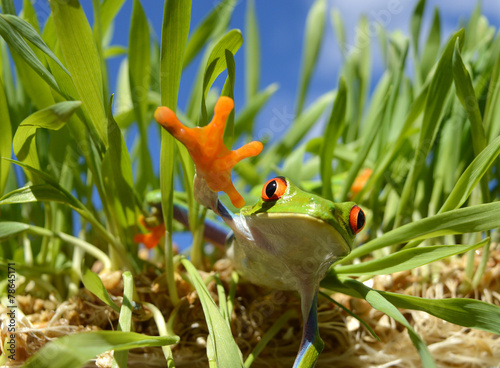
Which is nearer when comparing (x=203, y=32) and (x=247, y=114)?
(x=203, y=32)

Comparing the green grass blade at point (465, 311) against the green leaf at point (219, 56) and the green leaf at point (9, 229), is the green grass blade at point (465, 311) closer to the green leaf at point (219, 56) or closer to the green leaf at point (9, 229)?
the green leaf at point (219, 56)

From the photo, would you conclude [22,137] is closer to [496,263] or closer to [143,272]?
[143,272]

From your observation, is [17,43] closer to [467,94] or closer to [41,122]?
[41,122]

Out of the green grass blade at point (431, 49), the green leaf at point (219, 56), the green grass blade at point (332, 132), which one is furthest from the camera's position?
the green grass blade at point (431, 49)

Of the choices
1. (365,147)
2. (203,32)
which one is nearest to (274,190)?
(365,147)

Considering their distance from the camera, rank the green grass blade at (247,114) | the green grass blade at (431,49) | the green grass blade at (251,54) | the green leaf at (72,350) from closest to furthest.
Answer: the green leaf at (72,350) < the green grass blade at (431,49) < the green grass blade at (247,114) < the green grass blade at (251,54)

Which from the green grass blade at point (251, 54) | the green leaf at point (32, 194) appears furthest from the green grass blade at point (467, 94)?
the green grass blade at point (251, 54)

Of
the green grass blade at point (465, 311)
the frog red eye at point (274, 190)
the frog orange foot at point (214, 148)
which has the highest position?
the frog orange foot at point (214, 148)

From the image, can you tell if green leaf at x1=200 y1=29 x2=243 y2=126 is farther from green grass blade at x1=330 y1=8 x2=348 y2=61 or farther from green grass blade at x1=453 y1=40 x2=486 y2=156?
green grass blade at x1=330 y1=8 x2=348 y2=61
